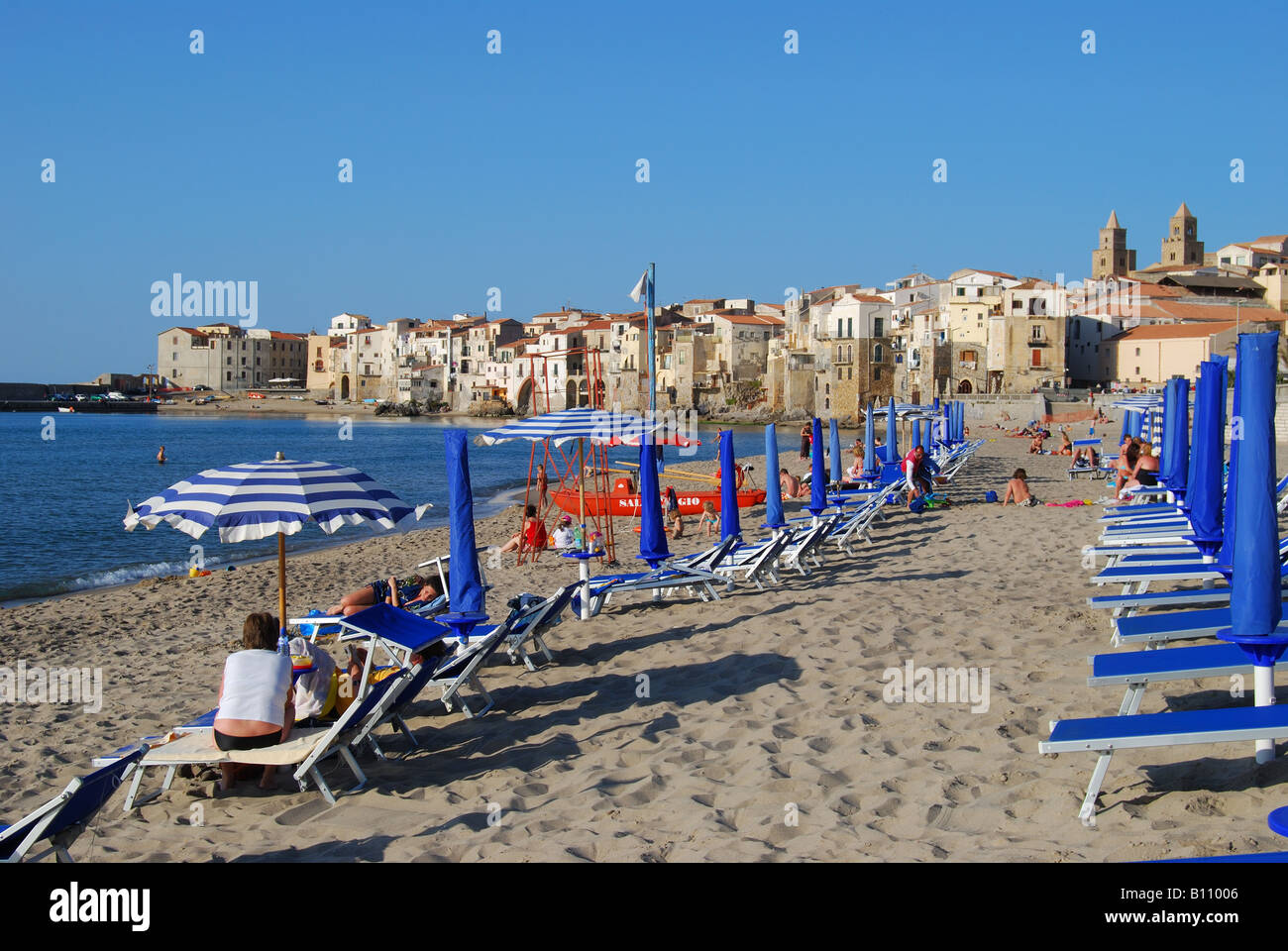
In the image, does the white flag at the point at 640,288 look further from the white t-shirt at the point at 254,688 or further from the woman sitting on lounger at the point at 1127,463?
the white t-shirt at the point at 254,688

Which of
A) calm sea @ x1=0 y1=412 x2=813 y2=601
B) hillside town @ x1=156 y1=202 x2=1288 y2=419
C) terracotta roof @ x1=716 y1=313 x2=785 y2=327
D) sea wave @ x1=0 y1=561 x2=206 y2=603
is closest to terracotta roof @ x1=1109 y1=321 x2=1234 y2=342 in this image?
hillside town @ x1=156 y1=202 x2=1288 y2=419

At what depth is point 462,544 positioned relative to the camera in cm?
805

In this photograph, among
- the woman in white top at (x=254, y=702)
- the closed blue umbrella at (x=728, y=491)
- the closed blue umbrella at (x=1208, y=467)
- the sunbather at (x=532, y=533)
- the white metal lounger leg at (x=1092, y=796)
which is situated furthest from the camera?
the sunbather at (x=532, y=533)

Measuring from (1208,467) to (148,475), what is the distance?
1843 inches

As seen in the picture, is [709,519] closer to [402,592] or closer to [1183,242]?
[402,592]

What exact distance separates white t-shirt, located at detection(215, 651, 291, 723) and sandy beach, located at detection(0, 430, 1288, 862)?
46 cm

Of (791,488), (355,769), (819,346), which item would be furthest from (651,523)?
(819,346)

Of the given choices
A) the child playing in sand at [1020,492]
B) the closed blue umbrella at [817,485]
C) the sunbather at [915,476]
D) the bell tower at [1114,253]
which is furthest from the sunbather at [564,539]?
the bell tower at [1114,253]

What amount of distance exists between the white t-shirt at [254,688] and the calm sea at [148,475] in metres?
14.3

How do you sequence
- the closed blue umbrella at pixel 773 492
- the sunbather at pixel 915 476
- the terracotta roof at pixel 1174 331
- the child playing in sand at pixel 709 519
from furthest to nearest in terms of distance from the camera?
1. the terracotta roof at pixel 1174 331
2. the child playing in sand at pixel 709 519
3. the sunbather at pixel 915 476
4. the closed blue umbrella at pixel 773 492

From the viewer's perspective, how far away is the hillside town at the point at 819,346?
70.4 meters
